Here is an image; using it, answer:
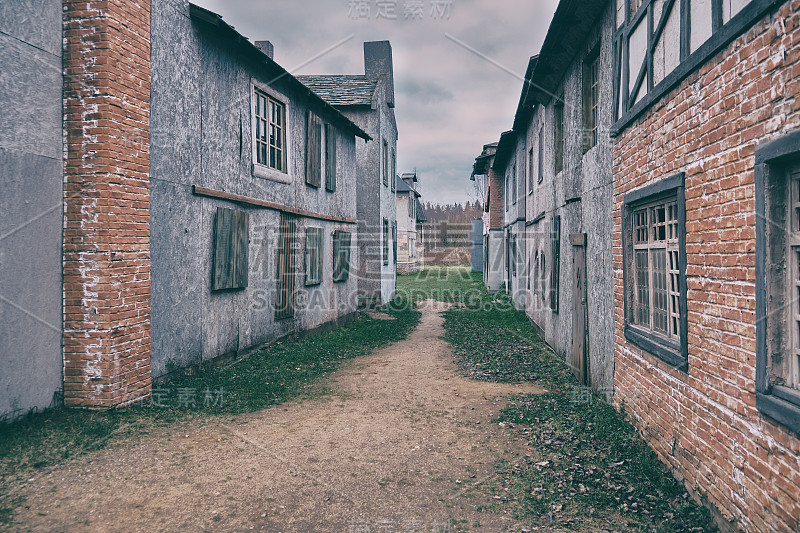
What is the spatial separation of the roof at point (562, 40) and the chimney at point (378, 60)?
31.7 feet

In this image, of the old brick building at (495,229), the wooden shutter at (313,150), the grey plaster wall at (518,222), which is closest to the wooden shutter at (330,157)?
the wooden shutter at (313,150)

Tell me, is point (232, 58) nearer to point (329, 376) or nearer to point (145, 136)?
point (145, 136)

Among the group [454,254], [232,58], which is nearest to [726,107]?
[232,58]

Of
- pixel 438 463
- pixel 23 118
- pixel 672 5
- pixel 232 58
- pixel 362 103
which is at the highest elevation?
pixel 362 103

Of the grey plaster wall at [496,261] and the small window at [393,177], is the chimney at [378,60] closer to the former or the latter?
the small window at [393,177]

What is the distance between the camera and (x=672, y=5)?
14.7ft

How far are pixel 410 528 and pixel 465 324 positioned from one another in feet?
36.0

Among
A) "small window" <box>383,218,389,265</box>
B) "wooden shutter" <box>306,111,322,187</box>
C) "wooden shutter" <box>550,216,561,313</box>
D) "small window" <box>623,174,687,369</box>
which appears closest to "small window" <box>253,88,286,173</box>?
"wooden shutter" <box>306,111,322,187</box>

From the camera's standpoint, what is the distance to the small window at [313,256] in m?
12.0

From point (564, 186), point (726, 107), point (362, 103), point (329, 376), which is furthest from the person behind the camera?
point (362, 103)

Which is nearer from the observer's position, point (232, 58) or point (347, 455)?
point (347, 455)

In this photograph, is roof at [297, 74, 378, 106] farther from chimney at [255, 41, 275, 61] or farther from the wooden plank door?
the wooden plank door

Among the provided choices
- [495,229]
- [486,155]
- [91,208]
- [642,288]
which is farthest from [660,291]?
[486,155]

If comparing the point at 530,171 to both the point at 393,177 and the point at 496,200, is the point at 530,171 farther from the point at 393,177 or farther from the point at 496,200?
the point at 496,200
